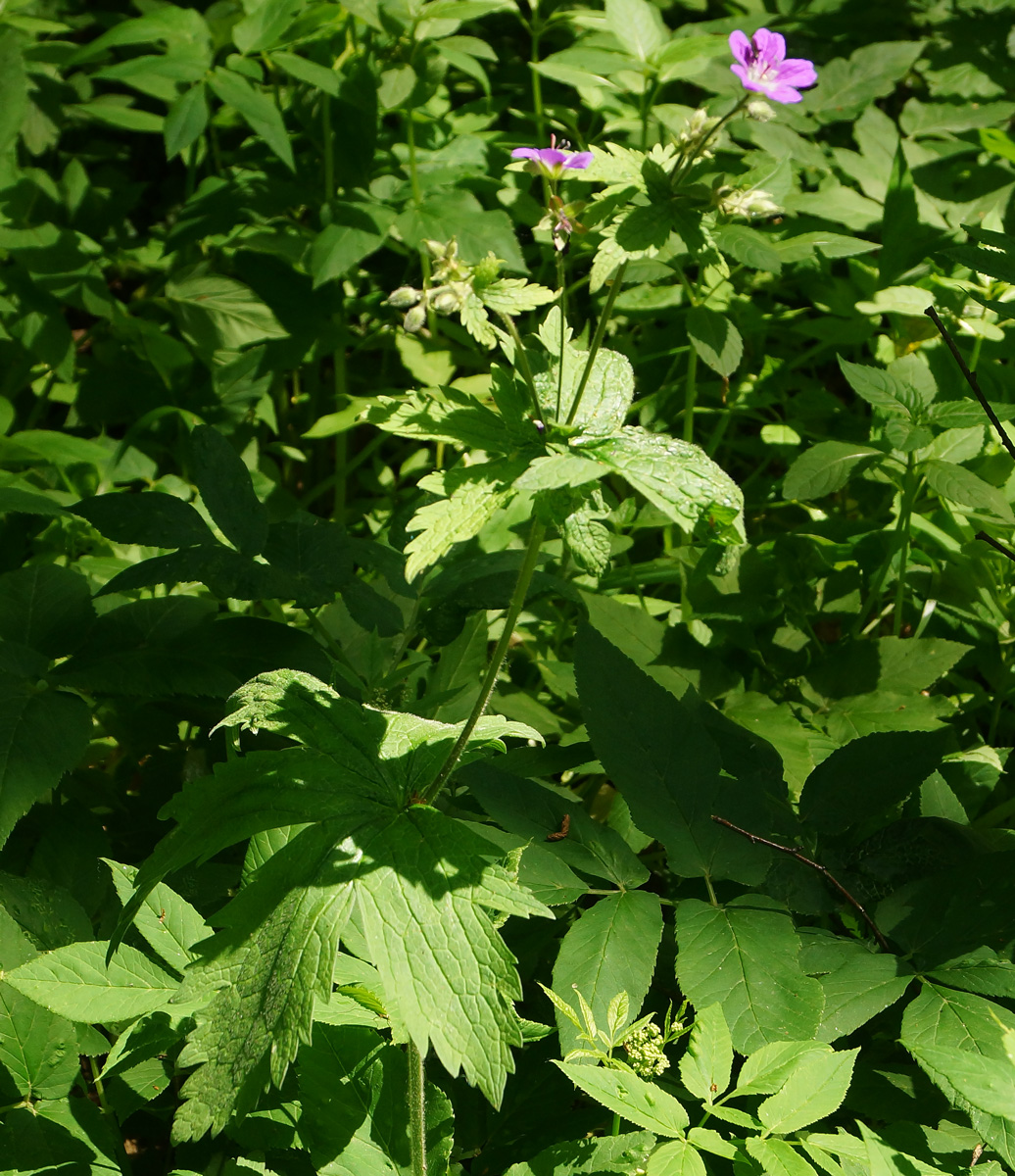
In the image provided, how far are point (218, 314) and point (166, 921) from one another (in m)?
1.99

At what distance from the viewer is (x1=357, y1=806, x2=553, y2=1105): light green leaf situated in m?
1.03

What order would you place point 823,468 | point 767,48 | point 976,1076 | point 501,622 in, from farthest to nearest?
point 501,622 < point 823,468 < point 767,48 < point 976,1076

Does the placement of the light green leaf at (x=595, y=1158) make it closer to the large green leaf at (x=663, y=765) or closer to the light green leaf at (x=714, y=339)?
the large green leaf at (x=663, y=765)

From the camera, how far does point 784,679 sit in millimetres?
2119

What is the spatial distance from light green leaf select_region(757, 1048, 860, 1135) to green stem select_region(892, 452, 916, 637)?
1194 mm

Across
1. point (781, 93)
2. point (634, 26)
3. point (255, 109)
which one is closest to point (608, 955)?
point (781, 93)

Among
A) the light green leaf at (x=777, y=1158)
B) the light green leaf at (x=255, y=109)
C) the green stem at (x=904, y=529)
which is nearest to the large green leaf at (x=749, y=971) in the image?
the light green leaf at (x=777, y=1158)

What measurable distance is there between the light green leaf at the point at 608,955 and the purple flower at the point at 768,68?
1.03 meters

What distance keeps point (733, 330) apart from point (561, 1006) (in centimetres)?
161

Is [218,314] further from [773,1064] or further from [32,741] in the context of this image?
[773,1064]

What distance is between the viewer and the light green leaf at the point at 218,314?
290 cm

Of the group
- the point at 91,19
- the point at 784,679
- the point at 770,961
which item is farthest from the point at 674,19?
the point at 770,961

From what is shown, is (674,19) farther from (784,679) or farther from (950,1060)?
(950,1060)

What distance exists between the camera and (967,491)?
1978mm
